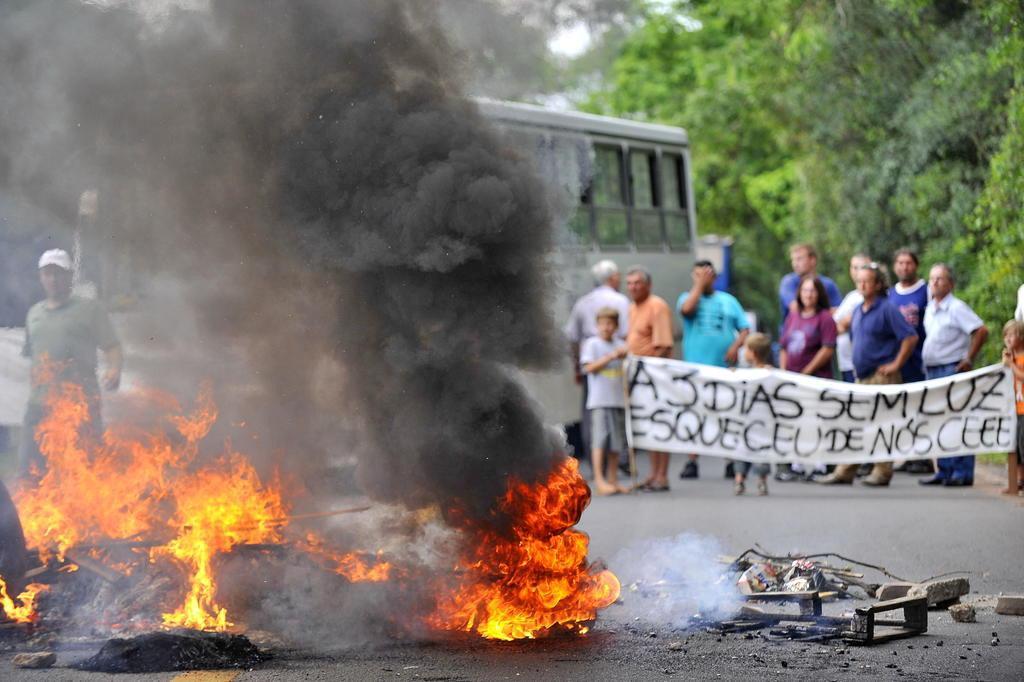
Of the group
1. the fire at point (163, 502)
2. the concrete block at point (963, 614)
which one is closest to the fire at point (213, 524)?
the fire at point (163, 502)

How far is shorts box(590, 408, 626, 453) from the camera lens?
13461mm

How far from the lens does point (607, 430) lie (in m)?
13.5

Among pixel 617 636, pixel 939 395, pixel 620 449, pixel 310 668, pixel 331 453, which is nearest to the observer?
pixel 310 668

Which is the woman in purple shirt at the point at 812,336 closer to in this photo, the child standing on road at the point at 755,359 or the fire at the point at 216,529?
the child standing on road at the point at 755,359

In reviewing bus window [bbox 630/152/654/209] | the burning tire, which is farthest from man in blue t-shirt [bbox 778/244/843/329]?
the burning tire

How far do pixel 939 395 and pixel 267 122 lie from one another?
709 cm

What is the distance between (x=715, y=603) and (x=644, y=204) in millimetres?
11954

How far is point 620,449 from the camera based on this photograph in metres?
13.5

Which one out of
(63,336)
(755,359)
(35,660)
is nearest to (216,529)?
(35,660)

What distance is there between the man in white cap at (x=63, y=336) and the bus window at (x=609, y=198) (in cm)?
926

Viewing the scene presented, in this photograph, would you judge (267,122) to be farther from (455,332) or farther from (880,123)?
(880,123)

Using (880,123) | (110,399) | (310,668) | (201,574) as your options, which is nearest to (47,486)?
(110,399)

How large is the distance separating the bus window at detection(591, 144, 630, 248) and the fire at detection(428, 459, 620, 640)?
10.9 m

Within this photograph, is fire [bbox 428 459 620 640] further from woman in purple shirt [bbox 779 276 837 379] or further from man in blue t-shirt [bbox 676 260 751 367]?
man in blue t-shirt [bbox 676 260 751 367]
